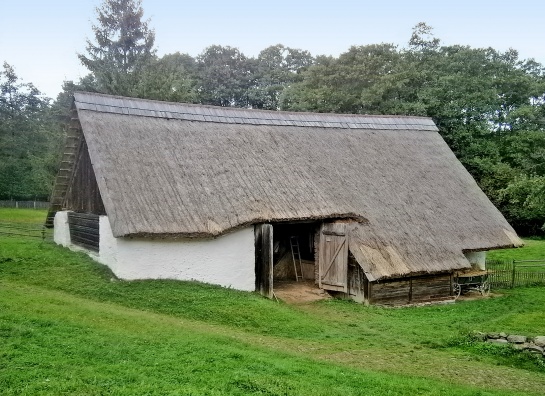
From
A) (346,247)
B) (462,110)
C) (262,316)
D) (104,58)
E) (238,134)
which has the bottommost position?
(262,316)

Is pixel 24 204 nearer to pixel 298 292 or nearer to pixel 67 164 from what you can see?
pixel 67 164

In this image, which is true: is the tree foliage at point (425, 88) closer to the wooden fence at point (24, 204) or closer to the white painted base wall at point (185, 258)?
the wooden fence at point (24, 204)

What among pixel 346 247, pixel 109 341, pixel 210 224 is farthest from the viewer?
pixel 346 247

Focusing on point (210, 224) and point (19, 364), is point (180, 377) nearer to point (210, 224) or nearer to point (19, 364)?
point (19, 364)

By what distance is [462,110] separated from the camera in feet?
119

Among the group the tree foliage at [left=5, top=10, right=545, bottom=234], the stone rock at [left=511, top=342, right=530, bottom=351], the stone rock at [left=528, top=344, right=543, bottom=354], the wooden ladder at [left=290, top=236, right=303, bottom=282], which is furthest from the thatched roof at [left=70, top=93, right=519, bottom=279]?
the tree foliage at [left=5, top=10, right=545, bottom=234]

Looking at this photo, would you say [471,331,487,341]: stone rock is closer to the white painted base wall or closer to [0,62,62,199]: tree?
the white painted base wall

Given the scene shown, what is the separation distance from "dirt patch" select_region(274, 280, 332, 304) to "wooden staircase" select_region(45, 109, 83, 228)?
911 centimetres

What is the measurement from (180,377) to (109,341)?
2119mm

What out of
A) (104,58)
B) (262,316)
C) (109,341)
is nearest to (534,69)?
(104,58)

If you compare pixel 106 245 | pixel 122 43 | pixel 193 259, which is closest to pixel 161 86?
pixel 122 43

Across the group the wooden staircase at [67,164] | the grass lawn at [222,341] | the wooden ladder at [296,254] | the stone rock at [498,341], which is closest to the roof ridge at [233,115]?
the wooden staircase at [67,164]

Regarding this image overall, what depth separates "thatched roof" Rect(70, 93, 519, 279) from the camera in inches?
625

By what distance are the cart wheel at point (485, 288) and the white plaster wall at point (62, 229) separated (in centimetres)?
1630
